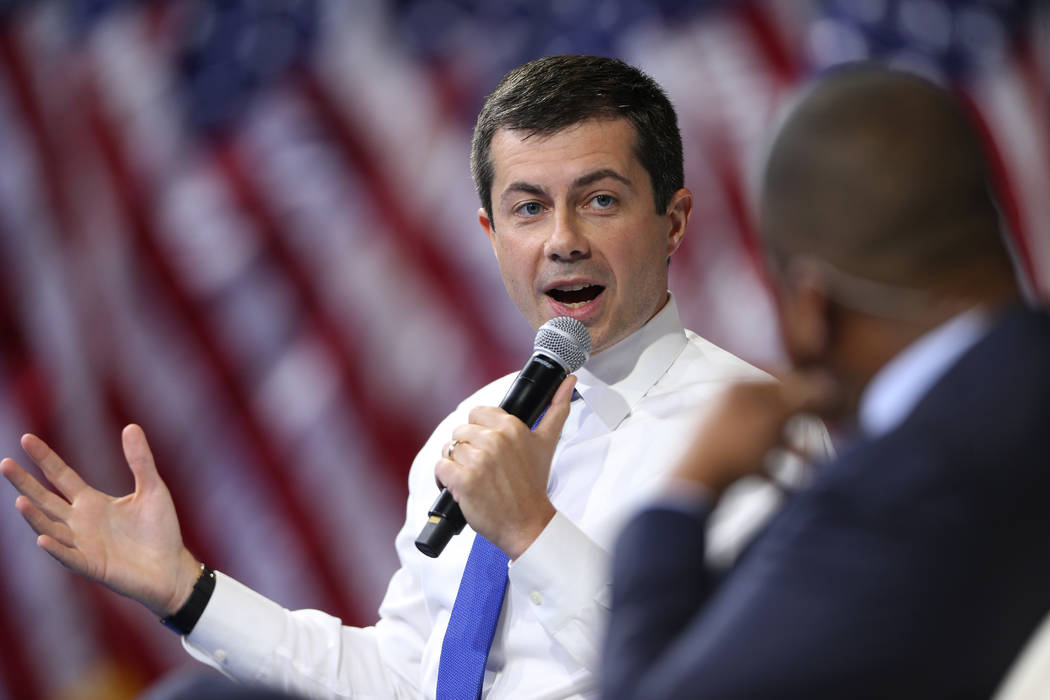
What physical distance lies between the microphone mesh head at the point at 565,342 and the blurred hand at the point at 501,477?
0.47ft

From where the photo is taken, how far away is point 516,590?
5.00 ft

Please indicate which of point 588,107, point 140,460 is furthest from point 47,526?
point 588,107

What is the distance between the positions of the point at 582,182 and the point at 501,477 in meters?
0.54

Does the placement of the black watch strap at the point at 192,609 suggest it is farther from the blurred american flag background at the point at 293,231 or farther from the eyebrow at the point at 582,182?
the blurred american flag background at the point at 293,231

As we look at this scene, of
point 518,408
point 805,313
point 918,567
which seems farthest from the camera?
point 518,408

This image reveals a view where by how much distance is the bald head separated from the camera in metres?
0.90

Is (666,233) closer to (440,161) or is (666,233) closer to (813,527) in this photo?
(813,527)

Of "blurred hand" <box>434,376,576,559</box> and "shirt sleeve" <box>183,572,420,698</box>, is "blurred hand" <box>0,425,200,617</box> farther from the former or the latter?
"blurred hand" <box>434,376,576,559</box>

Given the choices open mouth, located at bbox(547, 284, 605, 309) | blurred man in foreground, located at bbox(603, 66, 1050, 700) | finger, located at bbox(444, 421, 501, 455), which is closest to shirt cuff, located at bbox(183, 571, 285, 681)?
finger, located at bbox(444, 421, 501, 455)

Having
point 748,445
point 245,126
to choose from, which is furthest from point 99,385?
point 748,445

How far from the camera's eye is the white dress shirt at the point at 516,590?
5.13ft

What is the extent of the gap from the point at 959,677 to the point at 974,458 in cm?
16

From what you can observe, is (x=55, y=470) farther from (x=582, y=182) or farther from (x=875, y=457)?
(x=875, y=457)

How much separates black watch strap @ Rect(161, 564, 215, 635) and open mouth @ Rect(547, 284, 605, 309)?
666 millimetres
